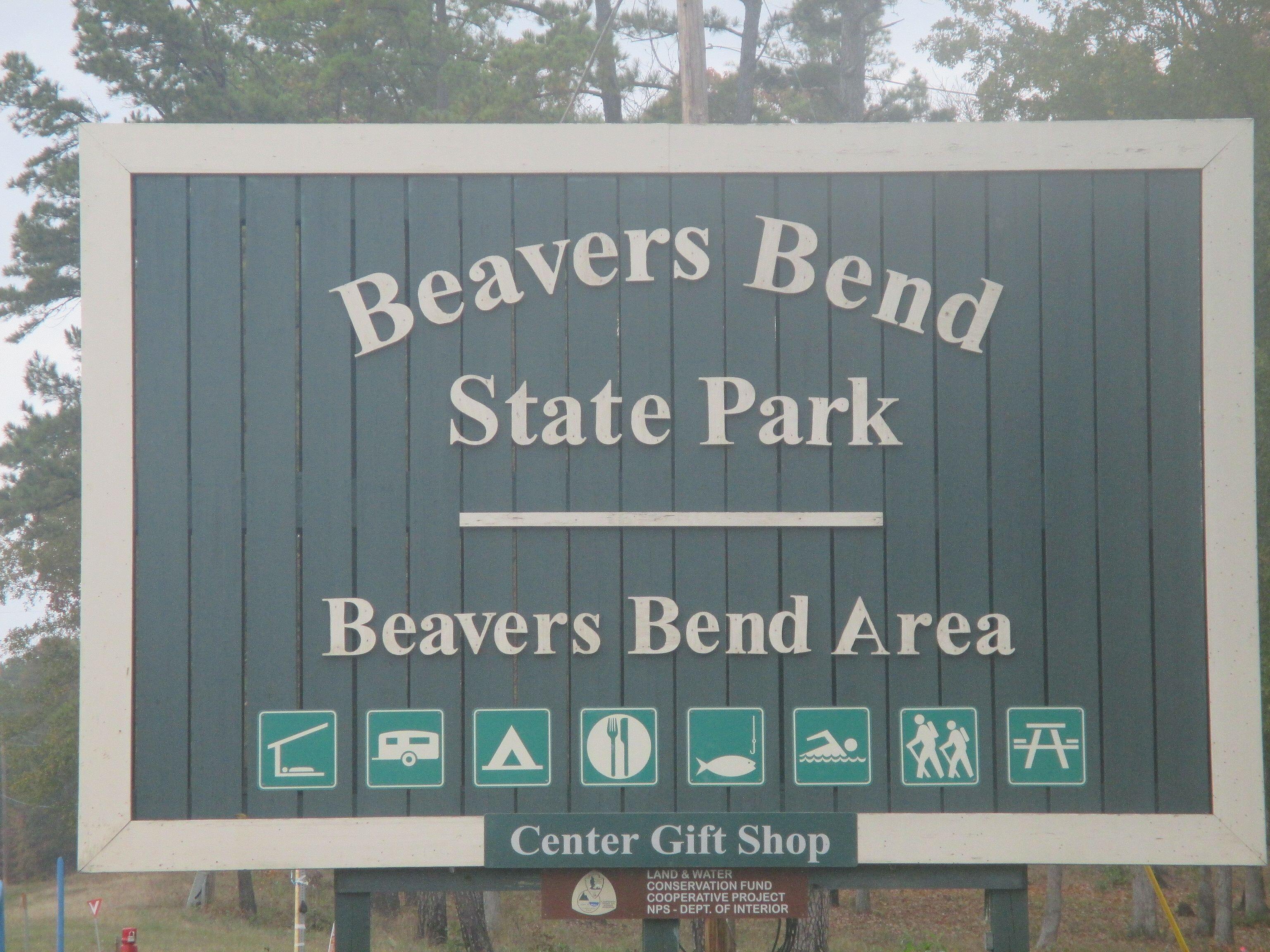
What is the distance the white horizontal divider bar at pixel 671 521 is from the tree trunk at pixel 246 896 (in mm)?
20631

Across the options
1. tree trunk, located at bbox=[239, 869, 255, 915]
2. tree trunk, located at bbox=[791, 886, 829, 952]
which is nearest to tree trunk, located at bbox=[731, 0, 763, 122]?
tree trunk, located at bbox=[791, 886, 829, 952]

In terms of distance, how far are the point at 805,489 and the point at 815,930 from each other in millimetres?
11076

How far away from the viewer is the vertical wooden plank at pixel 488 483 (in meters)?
5.39

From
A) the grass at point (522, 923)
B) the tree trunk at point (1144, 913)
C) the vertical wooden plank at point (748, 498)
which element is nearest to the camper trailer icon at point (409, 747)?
the vertical wooden plank at point (748, 498)

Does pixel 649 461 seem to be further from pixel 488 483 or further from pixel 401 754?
pixel 401 754

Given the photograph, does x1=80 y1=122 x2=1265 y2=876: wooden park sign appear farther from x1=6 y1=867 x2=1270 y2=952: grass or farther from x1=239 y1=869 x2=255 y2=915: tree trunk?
x1=239 y1=869 x2=255 y2=915: tree trunk

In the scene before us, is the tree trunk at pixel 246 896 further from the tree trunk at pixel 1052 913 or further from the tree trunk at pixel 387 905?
the tree trunk at pixel 1052 913

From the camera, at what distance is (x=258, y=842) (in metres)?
5.32

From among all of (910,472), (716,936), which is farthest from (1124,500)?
(716,936)

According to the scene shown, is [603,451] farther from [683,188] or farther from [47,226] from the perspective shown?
[47,226]

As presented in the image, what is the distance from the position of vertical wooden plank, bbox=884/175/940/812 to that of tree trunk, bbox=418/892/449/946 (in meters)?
14.4

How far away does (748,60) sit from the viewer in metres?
24.1

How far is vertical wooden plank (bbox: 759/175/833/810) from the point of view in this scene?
5.40 meters

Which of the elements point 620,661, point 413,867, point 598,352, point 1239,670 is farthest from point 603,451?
point 1239,670
